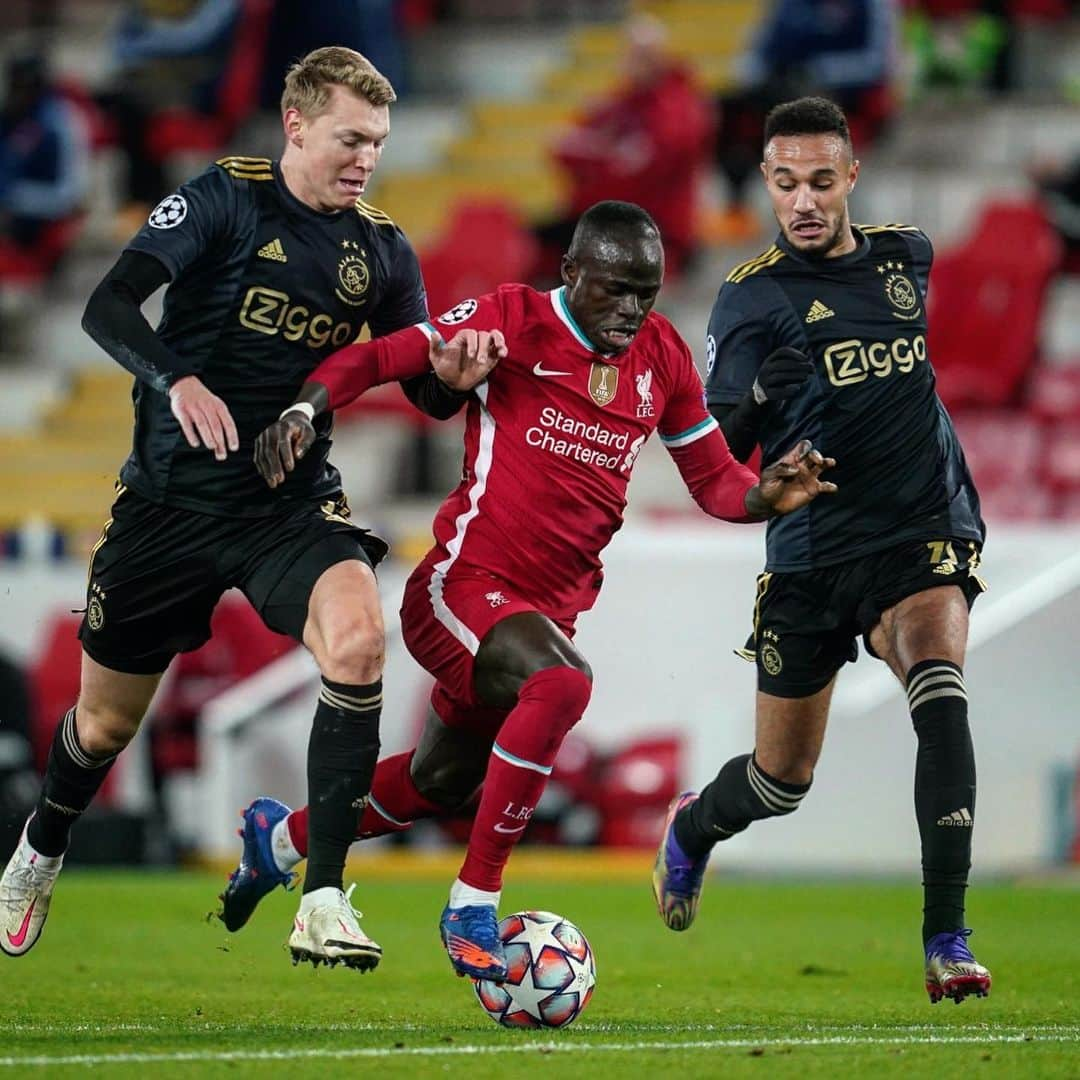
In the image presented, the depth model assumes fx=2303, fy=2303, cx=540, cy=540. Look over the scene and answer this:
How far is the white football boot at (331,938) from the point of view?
5.61 m

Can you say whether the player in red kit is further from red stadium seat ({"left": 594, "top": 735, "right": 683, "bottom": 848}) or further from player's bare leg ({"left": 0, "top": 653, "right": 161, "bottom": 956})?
red stadium seat ({"left": 594, "top": 735, "right": 683, "bottom": 848})

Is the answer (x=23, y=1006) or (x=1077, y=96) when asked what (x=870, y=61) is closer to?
(x=1077, y=96)

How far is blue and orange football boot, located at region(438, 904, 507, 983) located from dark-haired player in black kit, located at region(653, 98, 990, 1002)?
4.47ft

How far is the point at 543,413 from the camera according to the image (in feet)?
20.9

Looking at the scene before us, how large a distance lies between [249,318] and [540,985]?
1985 millimetres

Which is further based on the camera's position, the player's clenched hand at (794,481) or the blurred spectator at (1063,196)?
the blurred spectator at (1063,196)

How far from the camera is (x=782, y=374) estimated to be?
21.0ft

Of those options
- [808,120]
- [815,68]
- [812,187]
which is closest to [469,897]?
[812,187]

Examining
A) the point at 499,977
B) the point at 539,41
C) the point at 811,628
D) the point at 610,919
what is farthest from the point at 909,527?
the point at 539,41

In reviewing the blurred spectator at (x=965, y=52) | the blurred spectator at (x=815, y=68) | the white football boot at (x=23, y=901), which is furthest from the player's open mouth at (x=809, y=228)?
the blurred spectator at (x=965, y=52)

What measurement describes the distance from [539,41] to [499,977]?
1416 centimetres

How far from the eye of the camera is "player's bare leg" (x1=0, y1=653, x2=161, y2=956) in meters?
6.70

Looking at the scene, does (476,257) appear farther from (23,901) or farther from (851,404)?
(23,901)

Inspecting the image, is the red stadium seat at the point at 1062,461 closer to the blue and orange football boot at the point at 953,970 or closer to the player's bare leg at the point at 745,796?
the player's bare leg at the point at 745,796
